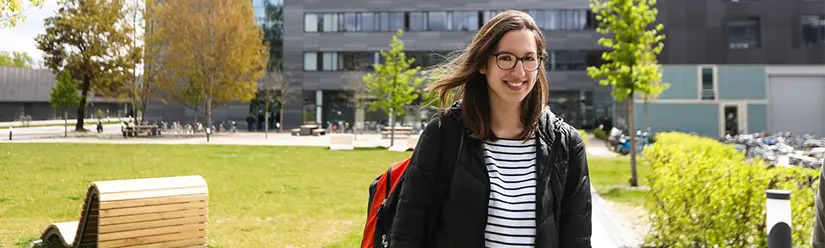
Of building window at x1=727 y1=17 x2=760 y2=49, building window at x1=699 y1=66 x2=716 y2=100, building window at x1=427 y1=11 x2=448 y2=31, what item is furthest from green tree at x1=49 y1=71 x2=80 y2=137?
building window at x1=727 y1=17 x2=760 y2=49

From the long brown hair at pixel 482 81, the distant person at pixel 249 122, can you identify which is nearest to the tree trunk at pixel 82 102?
the distant person at pixel 249 122

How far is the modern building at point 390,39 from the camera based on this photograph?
5100 cm

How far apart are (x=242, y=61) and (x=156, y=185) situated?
37.0 metres

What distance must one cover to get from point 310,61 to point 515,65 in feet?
170

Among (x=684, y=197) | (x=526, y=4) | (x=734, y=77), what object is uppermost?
(x=526, y=4)

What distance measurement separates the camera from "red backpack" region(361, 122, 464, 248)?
2561 mm

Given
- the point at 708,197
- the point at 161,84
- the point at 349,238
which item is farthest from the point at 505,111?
the point at 161,84

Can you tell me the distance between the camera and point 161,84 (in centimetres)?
4362

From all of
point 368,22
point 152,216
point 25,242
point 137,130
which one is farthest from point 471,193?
point 368,22

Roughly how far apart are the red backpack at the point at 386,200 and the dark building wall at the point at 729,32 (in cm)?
3037

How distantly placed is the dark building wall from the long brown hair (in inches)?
1192

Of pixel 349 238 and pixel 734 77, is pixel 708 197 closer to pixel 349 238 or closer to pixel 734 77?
pixel 349 238

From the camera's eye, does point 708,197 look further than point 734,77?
No

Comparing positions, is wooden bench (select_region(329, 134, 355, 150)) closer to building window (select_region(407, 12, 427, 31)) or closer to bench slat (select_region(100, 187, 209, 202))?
bench slat (select_region(100, 187, 209, 202))
